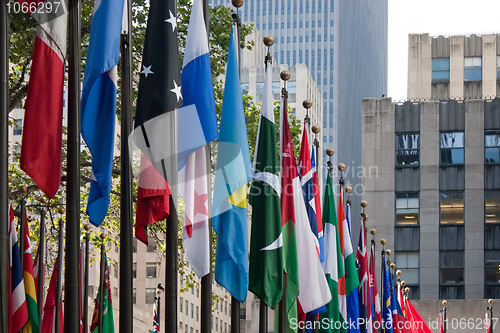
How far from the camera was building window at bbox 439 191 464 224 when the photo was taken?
81.4 metres

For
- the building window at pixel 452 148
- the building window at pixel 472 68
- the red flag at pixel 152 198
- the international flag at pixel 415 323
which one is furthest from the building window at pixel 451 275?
the red flag at pixel 152 198

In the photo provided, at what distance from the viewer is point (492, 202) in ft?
266

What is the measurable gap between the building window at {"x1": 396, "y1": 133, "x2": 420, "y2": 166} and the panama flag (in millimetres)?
68398

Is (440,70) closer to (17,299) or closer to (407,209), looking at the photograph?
(407,209)

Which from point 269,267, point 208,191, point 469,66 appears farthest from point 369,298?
point 469,66

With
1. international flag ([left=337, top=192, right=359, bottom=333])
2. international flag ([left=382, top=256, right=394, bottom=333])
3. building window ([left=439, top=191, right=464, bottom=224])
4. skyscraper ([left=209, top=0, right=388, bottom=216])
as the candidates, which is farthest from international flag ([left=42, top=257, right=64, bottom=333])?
skyscraper ([left=209, top=0, right=388, bottom=216])

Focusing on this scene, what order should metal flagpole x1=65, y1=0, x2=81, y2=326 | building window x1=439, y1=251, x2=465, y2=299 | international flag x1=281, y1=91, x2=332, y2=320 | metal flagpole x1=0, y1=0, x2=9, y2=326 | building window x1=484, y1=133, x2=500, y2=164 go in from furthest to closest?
building window x1=484, y1=133, x2=500, y2=164, building window x1=439, y1=251, x2=465, y2=299, international flag x1=281, y1=91, x2=332, y2=320, metal flagpole x1=65, y1=0, x2=81, y2=326, metal flagpole x1=0, y1=0, x2=9, y2=326

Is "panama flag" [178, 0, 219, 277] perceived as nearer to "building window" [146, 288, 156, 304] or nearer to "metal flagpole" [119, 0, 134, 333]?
"metal flagpole" [119, 0, 134, 333]

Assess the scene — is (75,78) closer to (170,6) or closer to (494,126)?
(170,6)

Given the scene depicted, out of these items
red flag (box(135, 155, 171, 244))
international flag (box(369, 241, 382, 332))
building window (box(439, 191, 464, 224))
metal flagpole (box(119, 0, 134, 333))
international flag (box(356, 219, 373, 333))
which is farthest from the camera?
building window (box(439, 191, 464, 224))

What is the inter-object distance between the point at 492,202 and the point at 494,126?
6.05m

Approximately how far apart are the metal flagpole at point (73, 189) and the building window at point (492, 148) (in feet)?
235

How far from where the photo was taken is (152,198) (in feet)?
47.4

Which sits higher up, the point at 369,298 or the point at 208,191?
the point at 208,191
